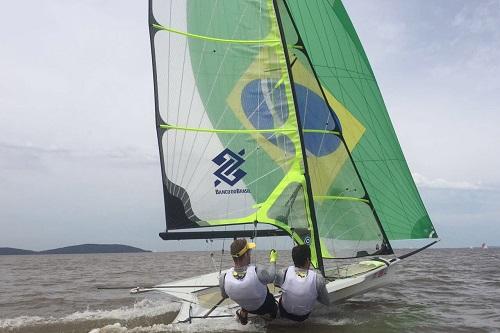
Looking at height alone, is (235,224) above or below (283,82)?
below

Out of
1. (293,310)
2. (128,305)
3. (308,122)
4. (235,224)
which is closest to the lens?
(293,310)

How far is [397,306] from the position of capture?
33.2ft

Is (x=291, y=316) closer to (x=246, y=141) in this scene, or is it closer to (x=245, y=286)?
(x=245, y=286)

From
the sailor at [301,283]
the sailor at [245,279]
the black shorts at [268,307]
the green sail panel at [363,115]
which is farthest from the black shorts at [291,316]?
the green sail panel at [363,115]

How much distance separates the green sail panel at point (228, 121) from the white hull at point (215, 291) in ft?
3.32

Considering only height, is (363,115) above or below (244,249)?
above

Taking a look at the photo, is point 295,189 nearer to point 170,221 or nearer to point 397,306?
point 170,221

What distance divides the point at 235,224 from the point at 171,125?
80.7 inches

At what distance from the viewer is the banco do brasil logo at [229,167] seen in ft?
27.4

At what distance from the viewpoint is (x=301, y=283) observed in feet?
20.9

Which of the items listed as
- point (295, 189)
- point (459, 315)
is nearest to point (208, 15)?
point (295, 189)

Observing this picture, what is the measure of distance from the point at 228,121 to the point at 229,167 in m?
0.81

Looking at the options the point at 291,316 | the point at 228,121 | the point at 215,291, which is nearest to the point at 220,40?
the point at 228,121

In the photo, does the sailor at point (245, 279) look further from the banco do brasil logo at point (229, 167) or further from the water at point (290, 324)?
the banco do brasil logo at point (229, 167)
